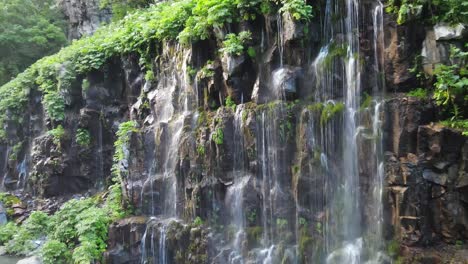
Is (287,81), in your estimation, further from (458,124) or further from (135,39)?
(135,39)

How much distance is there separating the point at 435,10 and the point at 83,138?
40.2 ft

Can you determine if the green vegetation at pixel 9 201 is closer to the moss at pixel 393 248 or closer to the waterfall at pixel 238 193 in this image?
the waterfall at pixel 238 193

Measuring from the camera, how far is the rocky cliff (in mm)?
7844

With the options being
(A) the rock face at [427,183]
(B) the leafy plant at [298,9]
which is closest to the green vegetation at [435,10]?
(A) the rock face at [427,183]

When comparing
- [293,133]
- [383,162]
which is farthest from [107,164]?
[383,162]

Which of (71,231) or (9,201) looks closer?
(71,231)

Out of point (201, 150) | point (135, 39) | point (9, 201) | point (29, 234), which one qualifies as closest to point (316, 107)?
point (201, 150)

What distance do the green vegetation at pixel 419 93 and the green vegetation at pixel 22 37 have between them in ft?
70.3

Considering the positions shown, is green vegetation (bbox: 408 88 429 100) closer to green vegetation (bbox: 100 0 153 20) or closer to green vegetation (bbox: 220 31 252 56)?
green vegetation (bbox: 220 31 252 56)

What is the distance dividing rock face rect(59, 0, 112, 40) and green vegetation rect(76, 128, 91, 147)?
10489 mm

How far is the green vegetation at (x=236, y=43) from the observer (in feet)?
32.9

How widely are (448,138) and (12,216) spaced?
15136 millimetres

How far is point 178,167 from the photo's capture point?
11.4m

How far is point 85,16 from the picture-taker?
25578mm
